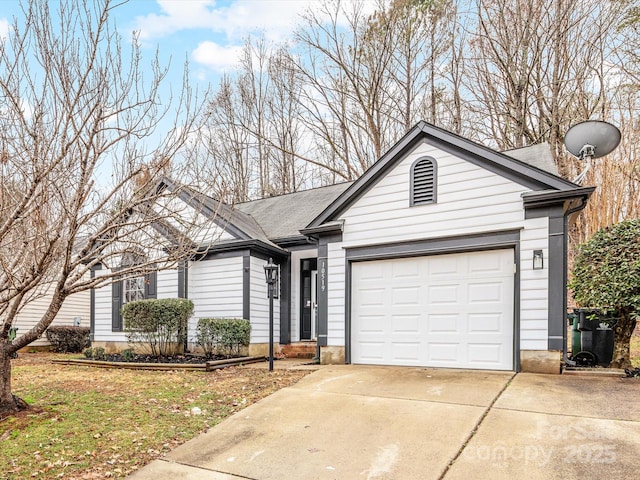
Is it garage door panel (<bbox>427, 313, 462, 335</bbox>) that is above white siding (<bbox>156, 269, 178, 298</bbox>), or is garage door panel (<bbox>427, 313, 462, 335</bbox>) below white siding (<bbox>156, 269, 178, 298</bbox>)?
below

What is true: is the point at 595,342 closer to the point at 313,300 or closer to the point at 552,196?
the point at 552,196

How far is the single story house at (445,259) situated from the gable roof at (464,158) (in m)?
0.02

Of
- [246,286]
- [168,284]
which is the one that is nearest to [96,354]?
[168,284]

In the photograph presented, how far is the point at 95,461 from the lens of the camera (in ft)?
13.2

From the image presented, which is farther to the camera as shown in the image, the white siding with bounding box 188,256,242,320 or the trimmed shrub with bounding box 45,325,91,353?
the trimmed shrub with bounding box 45,325,91,353

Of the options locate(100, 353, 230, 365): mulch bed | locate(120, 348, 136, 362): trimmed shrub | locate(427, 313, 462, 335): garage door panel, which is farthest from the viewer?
locate(120, 348, 136, 362): trimmed shrub

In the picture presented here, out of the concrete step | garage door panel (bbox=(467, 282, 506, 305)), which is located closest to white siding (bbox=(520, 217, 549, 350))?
garage door panel (bbox=(467, 282, 506, 305))

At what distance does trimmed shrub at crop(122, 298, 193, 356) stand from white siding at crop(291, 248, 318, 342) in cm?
248

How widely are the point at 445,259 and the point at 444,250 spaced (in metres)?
0.17

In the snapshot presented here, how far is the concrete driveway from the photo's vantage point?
3609mm

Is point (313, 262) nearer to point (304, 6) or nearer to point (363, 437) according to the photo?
point (363, 437)

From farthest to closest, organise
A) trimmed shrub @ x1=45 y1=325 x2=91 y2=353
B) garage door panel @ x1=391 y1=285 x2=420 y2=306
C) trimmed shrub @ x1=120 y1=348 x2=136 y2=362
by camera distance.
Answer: trimmed shrub @ x1=45 y1=325 x2=91 y2=353
trimmed shrub @ x1=120 y1=348 x2=136 y2=362
garage door panel @ x1=391 y1=285 x2=420 y2=306

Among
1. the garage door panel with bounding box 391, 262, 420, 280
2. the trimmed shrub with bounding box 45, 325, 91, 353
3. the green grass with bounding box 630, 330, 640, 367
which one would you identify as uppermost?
the garage door panel with bounding box 391, 262, 420, 280

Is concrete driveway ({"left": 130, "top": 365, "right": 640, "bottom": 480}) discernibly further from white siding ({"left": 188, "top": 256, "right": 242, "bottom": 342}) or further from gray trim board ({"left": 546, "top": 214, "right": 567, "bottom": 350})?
white siding ({"left": 188, "top": 256, "right": 242, "bottom": 342})
